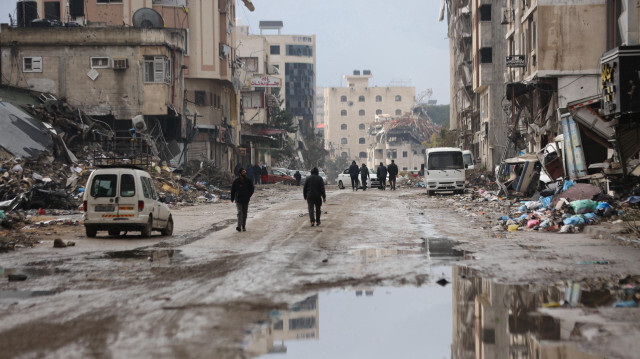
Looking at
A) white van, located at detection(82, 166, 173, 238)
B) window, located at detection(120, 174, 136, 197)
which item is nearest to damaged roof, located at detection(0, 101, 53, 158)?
white van, located at detection(82, 166, 173, 238)

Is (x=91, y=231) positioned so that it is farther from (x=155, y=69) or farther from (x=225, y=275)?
(x=155, y=69)

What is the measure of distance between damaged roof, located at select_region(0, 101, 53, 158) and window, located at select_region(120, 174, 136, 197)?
53.1 ft

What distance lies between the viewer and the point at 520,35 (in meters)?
45.0

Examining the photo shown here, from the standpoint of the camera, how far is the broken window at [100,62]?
44.6m

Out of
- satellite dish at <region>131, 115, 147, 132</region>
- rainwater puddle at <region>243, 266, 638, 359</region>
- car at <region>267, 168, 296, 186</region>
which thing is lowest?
rainwater puddle at <region>243, 266, 638, 359</region>

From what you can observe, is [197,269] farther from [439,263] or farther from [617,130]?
[617,130]

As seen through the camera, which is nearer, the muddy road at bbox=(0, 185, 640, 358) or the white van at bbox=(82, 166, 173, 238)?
the muddy road at bbox=(0, 185, 640, 358)

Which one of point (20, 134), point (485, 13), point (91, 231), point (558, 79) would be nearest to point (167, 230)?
point (91, 231)

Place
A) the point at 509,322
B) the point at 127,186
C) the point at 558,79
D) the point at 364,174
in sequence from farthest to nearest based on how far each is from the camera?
the point at 364,174 → the point at 558,79 → the point at 127,186 → the point at 509,322

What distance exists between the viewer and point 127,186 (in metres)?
18.2

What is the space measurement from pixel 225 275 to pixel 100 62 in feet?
120

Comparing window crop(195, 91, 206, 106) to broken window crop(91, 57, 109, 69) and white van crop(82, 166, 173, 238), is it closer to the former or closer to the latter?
broken window crop(91, 57, 109, 69)

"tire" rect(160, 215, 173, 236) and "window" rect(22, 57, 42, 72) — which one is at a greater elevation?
"window" rect(22, 57, 42, 72)

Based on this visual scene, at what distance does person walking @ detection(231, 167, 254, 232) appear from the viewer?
1936 centimetres
